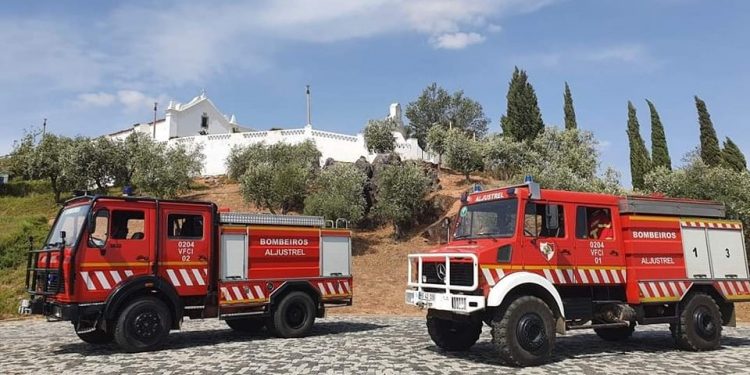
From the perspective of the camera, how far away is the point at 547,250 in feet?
30.7

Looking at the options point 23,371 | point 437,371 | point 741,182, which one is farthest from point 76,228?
point 741,182

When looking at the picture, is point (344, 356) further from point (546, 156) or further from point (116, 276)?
point (546, 156)

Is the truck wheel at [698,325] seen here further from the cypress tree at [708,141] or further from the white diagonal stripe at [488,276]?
the cypress tree at [708,141]

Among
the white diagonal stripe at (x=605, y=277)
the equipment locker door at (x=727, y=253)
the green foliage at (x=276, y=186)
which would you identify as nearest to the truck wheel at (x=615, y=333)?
the equipment locker door at (x=727, y=253)

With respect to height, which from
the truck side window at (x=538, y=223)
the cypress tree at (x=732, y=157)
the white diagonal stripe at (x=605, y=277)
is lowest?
the white diagonal stripe at (x=605, y=277)

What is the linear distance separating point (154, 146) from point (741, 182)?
38804 mm

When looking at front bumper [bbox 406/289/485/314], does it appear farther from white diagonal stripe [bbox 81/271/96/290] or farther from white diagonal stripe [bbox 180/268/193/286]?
white diagonal stripe [bbox 81/271/96/290]

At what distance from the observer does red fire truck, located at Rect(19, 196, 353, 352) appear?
1005cm

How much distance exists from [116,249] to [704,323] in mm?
11727

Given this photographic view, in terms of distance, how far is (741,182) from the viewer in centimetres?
2645

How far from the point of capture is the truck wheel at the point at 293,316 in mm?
12180

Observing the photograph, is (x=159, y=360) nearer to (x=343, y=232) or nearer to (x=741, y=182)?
(x=343, y=232)

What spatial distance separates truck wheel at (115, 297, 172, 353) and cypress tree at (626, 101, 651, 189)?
135ft

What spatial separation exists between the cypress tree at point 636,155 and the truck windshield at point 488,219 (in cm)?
3787
